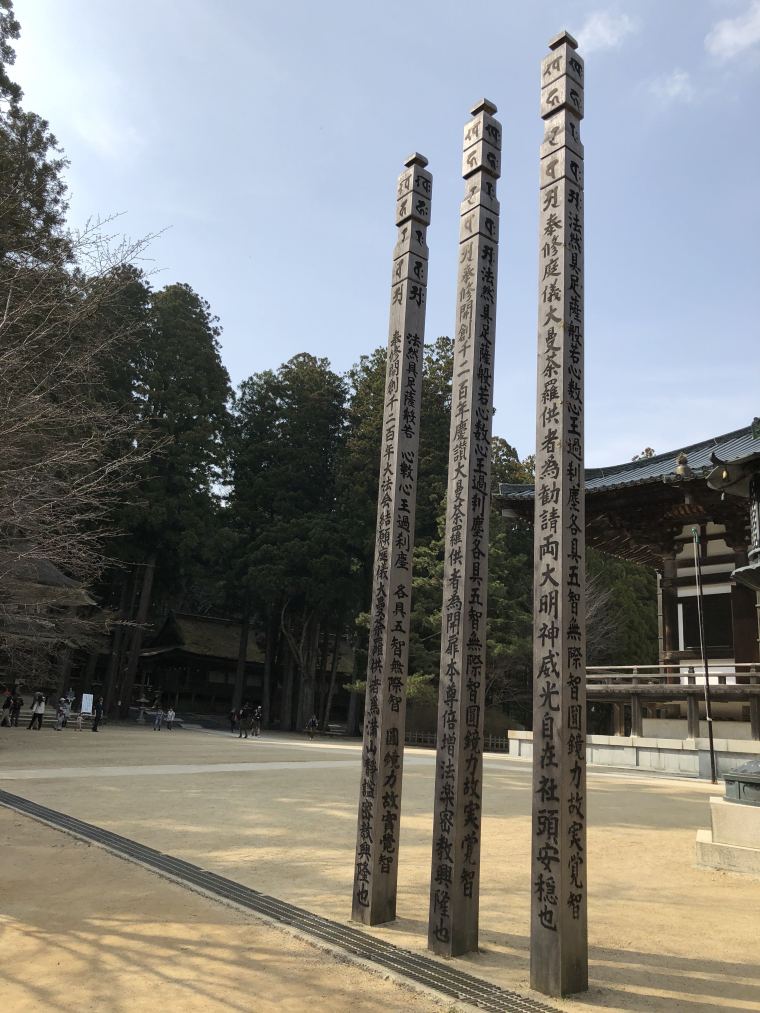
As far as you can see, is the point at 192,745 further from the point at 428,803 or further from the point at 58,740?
the point at 428,803

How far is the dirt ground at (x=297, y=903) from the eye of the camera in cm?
373

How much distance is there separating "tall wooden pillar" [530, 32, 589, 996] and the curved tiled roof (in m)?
12.5

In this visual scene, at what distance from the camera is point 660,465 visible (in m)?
20.2

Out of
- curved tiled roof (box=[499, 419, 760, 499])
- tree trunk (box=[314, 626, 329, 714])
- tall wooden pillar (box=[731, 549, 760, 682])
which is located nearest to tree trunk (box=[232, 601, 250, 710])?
tree trunk (box=[314, 626, 329, 714])

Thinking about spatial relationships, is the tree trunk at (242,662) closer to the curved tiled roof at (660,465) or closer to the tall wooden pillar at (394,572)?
the curved tiled roof at (660,465)

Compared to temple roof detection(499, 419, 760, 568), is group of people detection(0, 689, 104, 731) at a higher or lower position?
lower

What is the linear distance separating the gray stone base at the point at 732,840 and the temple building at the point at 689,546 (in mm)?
9299

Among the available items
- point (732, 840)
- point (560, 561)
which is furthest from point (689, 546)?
point (560, 561)

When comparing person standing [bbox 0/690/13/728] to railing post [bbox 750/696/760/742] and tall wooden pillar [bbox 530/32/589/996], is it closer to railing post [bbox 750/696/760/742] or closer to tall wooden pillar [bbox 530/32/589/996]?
railing post [bbox 750/696/760/742]

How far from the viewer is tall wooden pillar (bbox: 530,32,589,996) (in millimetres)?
3771

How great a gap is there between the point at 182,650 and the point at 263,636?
4911 millimetres

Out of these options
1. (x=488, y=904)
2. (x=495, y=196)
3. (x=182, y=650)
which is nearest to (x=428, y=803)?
(x=488, y=904)

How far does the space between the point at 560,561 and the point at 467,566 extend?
0.82 meters

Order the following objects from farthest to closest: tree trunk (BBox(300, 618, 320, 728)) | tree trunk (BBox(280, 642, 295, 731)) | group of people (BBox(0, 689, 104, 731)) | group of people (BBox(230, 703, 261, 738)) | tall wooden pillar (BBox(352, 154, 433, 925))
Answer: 1. tree trunk (BBox(280, 642, 295, 731))
2. tree trunk (BBox(300, 618, 320, 728))
3. group of people (BBox(230, 703, 261, 738))
4. group of people (BBox(0, 689, 104, 731))
5. tall wooden pillar (BBox(352, 154, 433, 925))
